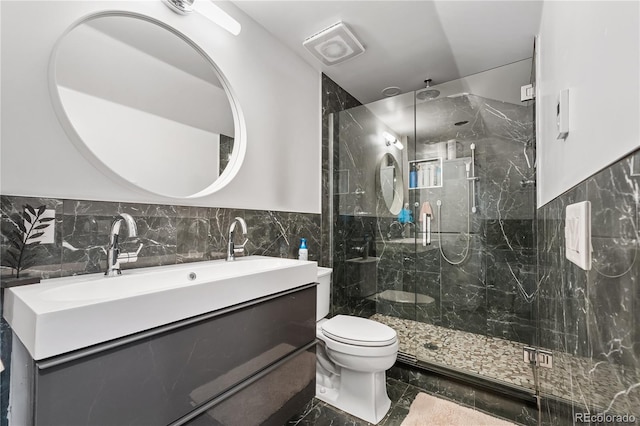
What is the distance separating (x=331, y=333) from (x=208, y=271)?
33.2 inches

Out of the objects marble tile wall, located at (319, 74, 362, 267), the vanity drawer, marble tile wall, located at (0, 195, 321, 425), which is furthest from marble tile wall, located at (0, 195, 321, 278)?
the vanity drawer

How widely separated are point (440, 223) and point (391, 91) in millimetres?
1301

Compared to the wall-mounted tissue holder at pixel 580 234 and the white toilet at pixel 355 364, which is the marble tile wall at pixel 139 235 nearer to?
the white toilet at pixel 355 364

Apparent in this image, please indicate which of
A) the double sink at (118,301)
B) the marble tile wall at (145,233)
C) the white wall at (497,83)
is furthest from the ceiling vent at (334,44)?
the double sink at (118,301)

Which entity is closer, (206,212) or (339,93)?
(206,212)

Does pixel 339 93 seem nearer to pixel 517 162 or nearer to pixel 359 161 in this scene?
pixel 359 161

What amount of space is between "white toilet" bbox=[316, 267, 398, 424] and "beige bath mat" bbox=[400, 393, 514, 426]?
0.57ft

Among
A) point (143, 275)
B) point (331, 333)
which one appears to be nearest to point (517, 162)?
point (331, 333)

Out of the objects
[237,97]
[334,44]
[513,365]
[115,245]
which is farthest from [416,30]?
[513,365]

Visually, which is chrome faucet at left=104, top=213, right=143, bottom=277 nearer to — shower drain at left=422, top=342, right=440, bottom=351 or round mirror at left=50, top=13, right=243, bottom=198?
round mirror at left=50, top=13, right=243, bottom=198

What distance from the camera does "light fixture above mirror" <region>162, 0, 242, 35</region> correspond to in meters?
1.39

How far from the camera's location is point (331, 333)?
174 cm

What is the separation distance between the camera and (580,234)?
0.59 m

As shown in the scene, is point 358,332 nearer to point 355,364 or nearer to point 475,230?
point 355,364
